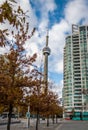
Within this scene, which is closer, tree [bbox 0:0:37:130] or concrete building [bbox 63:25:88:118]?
tree [bbox 0:0:37:130]

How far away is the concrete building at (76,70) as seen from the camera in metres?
171

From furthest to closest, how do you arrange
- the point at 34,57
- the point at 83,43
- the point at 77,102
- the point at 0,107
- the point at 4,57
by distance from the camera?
the point at 83,43, the point at 77,102, the point at 34,57, the point at 4,57, the point at 0,107

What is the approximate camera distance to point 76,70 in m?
180

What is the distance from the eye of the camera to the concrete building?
6722 inches

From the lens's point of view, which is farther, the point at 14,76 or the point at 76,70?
the point at 76,70

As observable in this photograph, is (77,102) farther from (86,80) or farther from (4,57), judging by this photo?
(4,57)

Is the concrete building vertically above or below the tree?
above

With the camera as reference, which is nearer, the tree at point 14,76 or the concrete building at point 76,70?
the tree at point 14,76

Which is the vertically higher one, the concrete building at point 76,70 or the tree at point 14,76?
the concrete building at point 76,70

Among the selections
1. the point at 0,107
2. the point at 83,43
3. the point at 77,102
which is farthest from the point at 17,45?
the point at 83,43

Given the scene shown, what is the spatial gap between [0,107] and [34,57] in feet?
17.1

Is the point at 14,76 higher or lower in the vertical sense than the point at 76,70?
lower

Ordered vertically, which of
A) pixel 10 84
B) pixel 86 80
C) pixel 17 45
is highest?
pixel 86 80

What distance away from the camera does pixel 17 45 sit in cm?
2181
